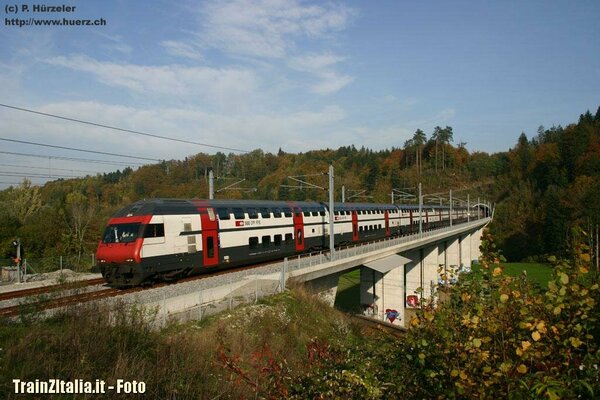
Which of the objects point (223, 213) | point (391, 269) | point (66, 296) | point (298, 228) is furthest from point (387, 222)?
point (66, 296)

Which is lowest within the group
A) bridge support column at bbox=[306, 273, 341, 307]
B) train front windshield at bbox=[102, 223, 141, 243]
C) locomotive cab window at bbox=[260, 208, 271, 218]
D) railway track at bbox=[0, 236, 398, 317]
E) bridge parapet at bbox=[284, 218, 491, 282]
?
bridge support column at bbox=[306, 273, 341, 307]

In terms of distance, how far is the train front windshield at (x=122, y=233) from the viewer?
1708cm

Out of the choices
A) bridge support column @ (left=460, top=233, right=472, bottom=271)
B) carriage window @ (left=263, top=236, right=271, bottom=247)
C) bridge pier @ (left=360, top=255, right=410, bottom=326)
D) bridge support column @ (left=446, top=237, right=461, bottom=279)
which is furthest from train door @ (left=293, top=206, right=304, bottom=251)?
bridge support column @ (left=460, top=233, right=472, bottom=271)

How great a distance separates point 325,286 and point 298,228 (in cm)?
425

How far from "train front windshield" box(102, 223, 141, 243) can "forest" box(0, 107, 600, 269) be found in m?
6.04

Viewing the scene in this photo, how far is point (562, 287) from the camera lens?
136 inches

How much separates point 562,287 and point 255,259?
20.9 m

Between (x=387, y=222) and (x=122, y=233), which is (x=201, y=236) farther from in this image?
(x=387, y=222)

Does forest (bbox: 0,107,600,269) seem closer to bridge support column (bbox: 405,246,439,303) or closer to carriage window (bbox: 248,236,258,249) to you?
carriage window (bbox: 248,236,258,249)

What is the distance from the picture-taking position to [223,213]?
21531 mm

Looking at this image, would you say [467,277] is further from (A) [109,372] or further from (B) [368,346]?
(A) [109,372]

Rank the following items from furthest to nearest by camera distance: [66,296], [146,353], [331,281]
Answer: [331,281] < [66,296] < [146,353]

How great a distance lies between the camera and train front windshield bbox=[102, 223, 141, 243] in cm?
1708

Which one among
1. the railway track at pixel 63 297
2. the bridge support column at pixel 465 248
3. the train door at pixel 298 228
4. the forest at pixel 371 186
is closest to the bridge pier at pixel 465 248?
the bridge support column at pixel 465 248
